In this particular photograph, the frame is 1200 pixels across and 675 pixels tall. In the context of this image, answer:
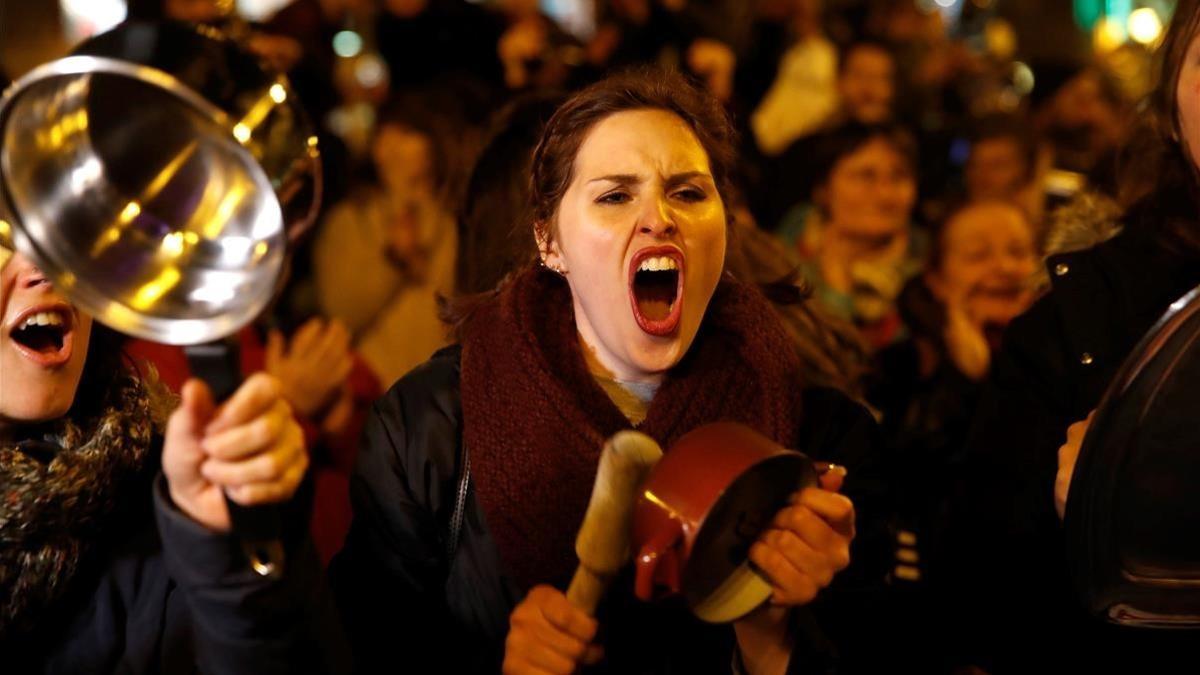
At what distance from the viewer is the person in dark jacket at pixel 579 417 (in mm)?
1982

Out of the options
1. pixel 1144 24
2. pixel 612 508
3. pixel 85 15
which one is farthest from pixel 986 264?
pixel 85 15

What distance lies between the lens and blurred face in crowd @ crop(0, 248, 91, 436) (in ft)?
5.91

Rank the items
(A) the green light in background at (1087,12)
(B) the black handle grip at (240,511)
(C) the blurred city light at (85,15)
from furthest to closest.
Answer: (A) the green light in background at (1087,12) → (C) the blurred city light at (85,15) → (B) the black handle grip at (240,511)

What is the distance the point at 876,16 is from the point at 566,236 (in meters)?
5.27

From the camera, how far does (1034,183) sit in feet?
17.8

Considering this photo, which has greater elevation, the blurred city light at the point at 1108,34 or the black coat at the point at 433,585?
the black coat at the point at 433,585

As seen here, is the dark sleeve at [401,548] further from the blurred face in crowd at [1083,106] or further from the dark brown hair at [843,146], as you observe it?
the blurred face in crowd at [1083,106]

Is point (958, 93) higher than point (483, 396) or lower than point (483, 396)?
lower

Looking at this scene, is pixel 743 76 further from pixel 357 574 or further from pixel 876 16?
pixel 357 574

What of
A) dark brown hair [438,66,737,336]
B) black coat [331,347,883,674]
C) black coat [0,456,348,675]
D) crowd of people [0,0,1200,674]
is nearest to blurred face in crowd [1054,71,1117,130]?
crowd of people [0,0,1200,674]

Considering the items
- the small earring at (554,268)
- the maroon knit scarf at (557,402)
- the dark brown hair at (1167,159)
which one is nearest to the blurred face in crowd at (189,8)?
the small earring at (554,268)

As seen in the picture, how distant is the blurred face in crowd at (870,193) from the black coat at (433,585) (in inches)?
91.6

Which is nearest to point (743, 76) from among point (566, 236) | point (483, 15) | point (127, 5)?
point (483, 15)

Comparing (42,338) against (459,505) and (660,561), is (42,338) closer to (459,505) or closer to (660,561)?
(459,505)
